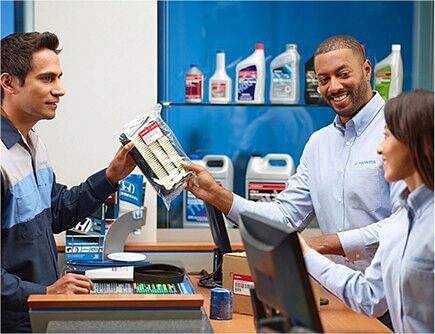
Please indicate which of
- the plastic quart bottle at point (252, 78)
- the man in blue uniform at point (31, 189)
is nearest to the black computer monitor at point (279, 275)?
the man in blue uniform at point (31, 189)

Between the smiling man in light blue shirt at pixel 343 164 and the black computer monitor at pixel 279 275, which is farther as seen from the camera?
the smiling man in light blue shirt at pixel 343 164

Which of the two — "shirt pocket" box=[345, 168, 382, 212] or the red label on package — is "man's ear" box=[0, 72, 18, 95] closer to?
"shirt pocket" box=[345, 168, 382, 212]

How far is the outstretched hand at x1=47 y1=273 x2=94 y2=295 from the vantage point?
2.67 m

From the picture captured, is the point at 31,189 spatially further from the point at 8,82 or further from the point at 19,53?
the point at 19,53

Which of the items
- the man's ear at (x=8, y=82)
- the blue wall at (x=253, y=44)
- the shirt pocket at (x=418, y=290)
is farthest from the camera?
the blue wall at (x=253, y=44)

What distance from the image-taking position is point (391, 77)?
444cm

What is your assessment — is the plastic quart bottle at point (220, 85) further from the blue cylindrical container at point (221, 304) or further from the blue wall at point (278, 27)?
the blue cylindrical container at point (221, 304)

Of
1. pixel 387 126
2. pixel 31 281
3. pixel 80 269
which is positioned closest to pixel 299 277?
pixel 387 126

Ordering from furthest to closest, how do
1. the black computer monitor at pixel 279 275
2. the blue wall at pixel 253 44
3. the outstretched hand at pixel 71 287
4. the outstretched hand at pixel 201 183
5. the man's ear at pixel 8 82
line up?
the blue wall at pixel 253 44
the outstretched hand at pixel 201 183
the man's ear at pixel 8 82
the outstretched hand at pixel 71 287
the black computer monitor at pixel 279 275

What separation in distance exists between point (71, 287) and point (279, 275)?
1.10 meters

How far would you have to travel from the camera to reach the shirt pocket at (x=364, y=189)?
3.17m

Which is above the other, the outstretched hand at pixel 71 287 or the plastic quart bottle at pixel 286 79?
the plastic quart bottle at pixel 286 79

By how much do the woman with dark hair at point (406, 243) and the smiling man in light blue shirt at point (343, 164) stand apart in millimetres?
680

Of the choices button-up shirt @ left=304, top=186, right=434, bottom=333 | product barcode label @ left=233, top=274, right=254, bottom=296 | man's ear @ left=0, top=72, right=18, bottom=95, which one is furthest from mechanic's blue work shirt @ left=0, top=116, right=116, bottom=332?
button-up shirt @ left=304, top=186, right=434, bottom=333
